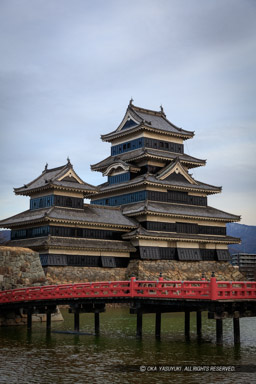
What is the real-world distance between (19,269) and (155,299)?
57.9 feet

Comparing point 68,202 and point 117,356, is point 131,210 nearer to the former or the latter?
point 68,202

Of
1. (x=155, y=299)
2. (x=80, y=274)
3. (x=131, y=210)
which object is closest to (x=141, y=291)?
(x=155, y=299)

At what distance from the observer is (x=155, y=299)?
107 ft

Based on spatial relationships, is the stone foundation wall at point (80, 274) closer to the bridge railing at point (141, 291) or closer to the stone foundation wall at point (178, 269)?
the stone foundation wall at point (178, 269)

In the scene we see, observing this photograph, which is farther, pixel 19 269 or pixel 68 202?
pixel 68 202

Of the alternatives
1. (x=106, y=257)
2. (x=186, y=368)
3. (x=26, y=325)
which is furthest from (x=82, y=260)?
(x=186, y=368)

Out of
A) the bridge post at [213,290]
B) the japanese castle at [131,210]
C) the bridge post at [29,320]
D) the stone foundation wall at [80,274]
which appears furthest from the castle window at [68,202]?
the bridge post at [213,290]

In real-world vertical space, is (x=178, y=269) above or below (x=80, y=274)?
above

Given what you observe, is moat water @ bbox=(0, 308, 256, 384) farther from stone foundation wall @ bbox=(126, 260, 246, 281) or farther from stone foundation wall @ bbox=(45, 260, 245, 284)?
stone foundation wall @ bbox=(126, 260, 246, 281)

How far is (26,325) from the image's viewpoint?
41.9 meters

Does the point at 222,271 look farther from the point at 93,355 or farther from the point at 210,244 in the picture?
the point at 93,355

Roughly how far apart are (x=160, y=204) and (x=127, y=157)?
830cm

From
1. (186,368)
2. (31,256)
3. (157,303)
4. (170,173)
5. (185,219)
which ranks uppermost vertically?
(170,173)

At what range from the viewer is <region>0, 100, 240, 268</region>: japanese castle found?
58500 mm
